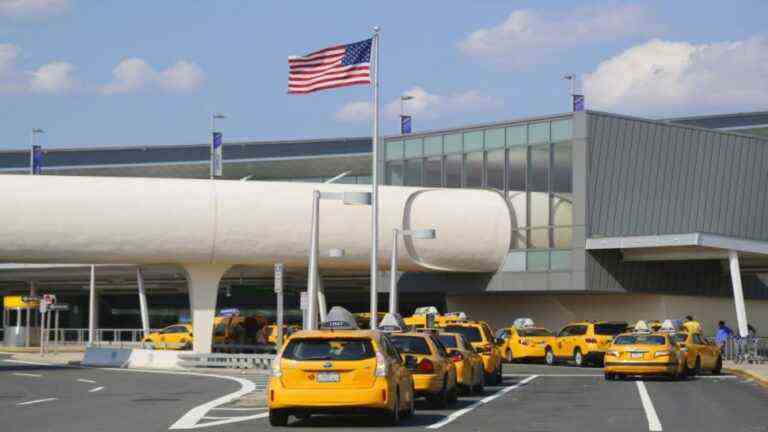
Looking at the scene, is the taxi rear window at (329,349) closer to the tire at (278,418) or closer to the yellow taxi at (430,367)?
the tire at (278,418)

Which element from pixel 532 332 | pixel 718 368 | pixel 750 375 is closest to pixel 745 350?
pixel 718 368

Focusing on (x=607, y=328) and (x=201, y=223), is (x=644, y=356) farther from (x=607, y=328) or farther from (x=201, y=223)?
(x=201, y=223)

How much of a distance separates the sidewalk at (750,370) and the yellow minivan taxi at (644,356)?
2.40 meters

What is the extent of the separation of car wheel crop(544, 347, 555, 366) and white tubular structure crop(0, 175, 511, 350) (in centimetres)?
945

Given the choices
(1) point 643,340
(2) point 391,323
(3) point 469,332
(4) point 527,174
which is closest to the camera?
(1) point 643,340

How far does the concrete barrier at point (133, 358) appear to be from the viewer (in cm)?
4859

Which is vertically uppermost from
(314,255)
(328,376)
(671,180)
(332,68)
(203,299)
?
(332,68)

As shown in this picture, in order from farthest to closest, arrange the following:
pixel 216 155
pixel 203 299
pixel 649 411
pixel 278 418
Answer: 1. pixel 216 155
2. pixel 203 299
3. pixel 649 411
4. pixel 278 418

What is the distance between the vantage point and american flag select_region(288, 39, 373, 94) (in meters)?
38.2

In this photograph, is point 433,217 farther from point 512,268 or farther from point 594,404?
point 594,404

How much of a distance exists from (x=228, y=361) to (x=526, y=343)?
37.9 feet

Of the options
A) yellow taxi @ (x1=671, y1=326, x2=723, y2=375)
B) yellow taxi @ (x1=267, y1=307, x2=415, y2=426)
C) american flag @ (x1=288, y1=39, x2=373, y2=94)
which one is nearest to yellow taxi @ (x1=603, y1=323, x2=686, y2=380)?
yellow taxi @ (x1=671, y1=326, x2=723, y2=375)

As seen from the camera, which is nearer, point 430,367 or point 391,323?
point 430,367

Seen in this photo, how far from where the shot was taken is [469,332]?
37.4 meters
